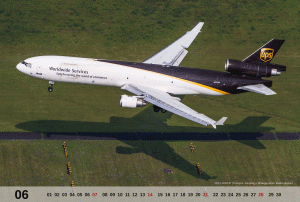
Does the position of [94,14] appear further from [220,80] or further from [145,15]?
[220,80]

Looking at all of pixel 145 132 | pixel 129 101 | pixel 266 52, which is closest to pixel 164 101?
pixel 129 101

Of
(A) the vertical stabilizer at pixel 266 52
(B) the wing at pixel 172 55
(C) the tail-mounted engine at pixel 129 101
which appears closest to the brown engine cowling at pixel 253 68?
(A) the vertical stabilizer at pixel 266 52

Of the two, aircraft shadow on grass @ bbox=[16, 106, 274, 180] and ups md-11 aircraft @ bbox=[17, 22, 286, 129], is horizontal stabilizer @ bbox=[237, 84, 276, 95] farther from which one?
aircraft shadow on grass @ bbox=[16, 106, 274, 180]

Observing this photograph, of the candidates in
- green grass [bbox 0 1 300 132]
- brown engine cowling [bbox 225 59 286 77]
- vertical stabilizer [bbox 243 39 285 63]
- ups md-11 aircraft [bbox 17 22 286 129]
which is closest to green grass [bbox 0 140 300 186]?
green grass [bbox 0 1 300 132]

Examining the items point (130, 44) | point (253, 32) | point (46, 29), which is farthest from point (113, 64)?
point (253, 32)

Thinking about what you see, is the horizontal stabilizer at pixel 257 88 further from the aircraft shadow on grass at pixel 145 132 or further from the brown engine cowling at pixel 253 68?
the aircraft shadow on grass at pixel 145 132

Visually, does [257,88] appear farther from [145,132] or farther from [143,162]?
[143,162]
